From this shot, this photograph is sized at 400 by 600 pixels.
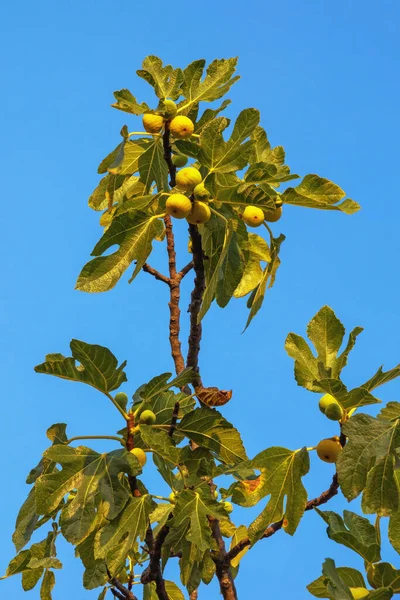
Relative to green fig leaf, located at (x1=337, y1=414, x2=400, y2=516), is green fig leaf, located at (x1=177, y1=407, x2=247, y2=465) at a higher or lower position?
higher

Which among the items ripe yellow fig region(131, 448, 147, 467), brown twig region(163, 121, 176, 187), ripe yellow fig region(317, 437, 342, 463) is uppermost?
brown twig region(163, 121, 176, 187)

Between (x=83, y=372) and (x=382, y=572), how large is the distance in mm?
1335

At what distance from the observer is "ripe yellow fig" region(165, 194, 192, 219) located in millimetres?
3135

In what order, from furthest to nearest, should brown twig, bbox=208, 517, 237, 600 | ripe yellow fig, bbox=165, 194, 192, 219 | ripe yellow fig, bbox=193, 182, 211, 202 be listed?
brown twig, bbox=208, 517, 237, 600
ripe yellow fig, bbox=193, 182, 211, 202
ripe yellow fig, bbox=165, 194, 192, 219

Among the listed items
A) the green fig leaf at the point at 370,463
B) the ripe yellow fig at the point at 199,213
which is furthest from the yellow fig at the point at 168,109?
the green fig leaf at the point at 370,463

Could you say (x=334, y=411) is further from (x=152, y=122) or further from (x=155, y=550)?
(x=152, y=122)

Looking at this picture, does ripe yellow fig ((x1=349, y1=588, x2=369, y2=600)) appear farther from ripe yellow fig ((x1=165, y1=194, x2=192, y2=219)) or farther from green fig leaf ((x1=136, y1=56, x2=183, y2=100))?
green fig leaf ((x1=136, y1=56, x2=183, y2=100))

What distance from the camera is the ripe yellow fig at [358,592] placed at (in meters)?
2.86

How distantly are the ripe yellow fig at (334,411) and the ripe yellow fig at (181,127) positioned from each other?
3.94 ft

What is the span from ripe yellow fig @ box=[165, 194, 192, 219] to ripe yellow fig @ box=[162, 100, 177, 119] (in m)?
0.45

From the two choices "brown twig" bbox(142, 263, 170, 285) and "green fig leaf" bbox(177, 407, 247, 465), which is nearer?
"green fig leaf" bbox(177, 407, 247, 465)

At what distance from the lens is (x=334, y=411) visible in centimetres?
315

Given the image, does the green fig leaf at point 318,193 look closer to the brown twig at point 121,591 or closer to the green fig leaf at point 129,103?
the green fig leaf at point 129,103

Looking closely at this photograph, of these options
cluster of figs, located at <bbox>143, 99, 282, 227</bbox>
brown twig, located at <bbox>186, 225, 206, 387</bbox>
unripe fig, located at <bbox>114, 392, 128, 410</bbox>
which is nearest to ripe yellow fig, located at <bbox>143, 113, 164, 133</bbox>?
cluster of figs, located at <bbox>143, 99, 282, 227</bbox>
